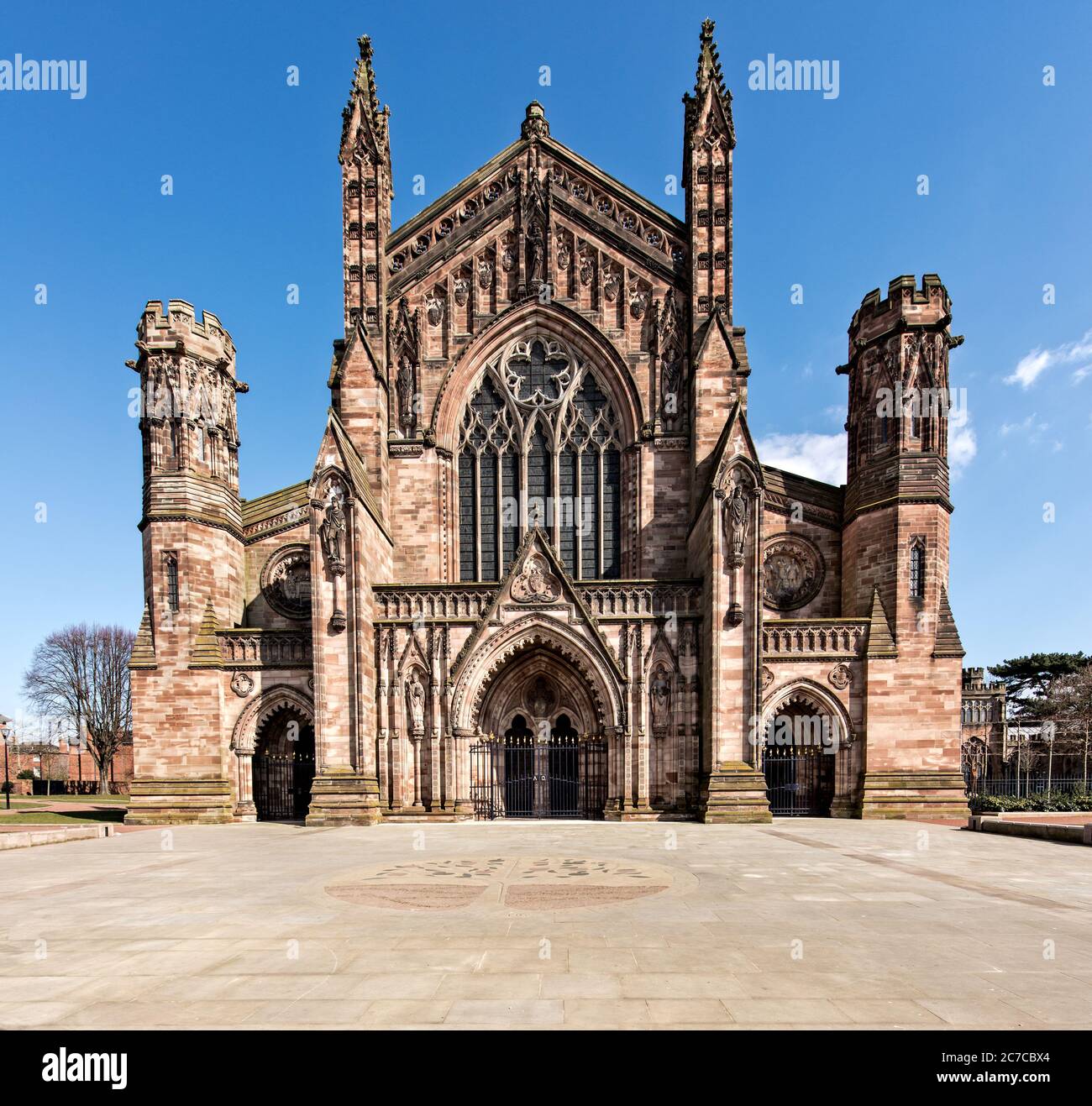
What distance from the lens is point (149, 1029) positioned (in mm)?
4668

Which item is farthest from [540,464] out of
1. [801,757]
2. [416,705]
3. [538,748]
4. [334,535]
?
[801,757]

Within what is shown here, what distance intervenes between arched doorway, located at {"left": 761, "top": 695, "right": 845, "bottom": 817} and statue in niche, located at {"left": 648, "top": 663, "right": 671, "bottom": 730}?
3.20 metres

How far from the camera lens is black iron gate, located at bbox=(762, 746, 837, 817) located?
20.2 meters

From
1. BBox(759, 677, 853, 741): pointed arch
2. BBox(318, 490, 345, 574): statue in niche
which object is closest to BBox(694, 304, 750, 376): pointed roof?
BBox(759, 677, 853, 741): pointed arch

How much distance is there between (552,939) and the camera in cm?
691

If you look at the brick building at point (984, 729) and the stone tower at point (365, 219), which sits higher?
the stone tower at point (365, 219)

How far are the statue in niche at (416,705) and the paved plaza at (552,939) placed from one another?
6.32m

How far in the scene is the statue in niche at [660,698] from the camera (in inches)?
751

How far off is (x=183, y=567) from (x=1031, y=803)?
29.3 m

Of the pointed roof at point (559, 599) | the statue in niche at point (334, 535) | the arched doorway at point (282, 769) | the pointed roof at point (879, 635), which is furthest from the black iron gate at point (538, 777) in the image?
the pointed roof at point (879, 635)

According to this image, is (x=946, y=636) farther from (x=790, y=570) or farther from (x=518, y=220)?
(x=518, y=220)

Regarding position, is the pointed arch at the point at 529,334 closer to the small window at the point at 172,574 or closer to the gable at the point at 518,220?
the gable at the point at 518,220
